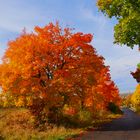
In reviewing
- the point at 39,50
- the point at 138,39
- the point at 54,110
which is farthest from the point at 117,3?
the point at 54,110

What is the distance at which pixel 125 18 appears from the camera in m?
25.7

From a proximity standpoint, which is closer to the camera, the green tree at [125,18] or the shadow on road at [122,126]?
the green tree at [125,18]

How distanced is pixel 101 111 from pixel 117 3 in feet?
158

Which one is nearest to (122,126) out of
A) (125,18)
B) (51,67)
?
(51,67)

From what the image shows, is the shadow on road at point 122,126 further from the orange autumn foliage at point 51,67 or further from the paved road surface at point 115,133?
the orange autumn foliage at point 51,67

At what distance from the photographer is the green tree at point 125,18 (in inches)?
973

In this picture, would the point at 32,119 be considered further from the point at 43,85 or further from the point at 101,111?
the point at 101,111

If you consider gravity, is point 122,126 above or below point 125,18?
below

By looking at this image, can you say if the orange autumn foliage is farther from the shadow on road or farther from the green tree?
the green tree

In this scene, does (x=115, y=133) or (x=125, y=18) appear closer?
(x=125, y=18)

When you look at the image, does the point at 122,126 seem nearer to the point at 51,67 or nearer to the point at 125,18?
the point at 51,67

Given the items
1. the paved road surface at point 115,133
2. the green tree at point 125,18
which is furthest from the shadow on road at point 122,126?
the green tree at point 125,18

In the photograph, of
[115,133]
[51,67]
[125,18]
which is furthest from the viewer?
[51,67]

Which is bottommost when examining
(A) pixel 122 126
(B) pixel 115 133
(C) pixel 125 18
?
(B) pixel 115 133
